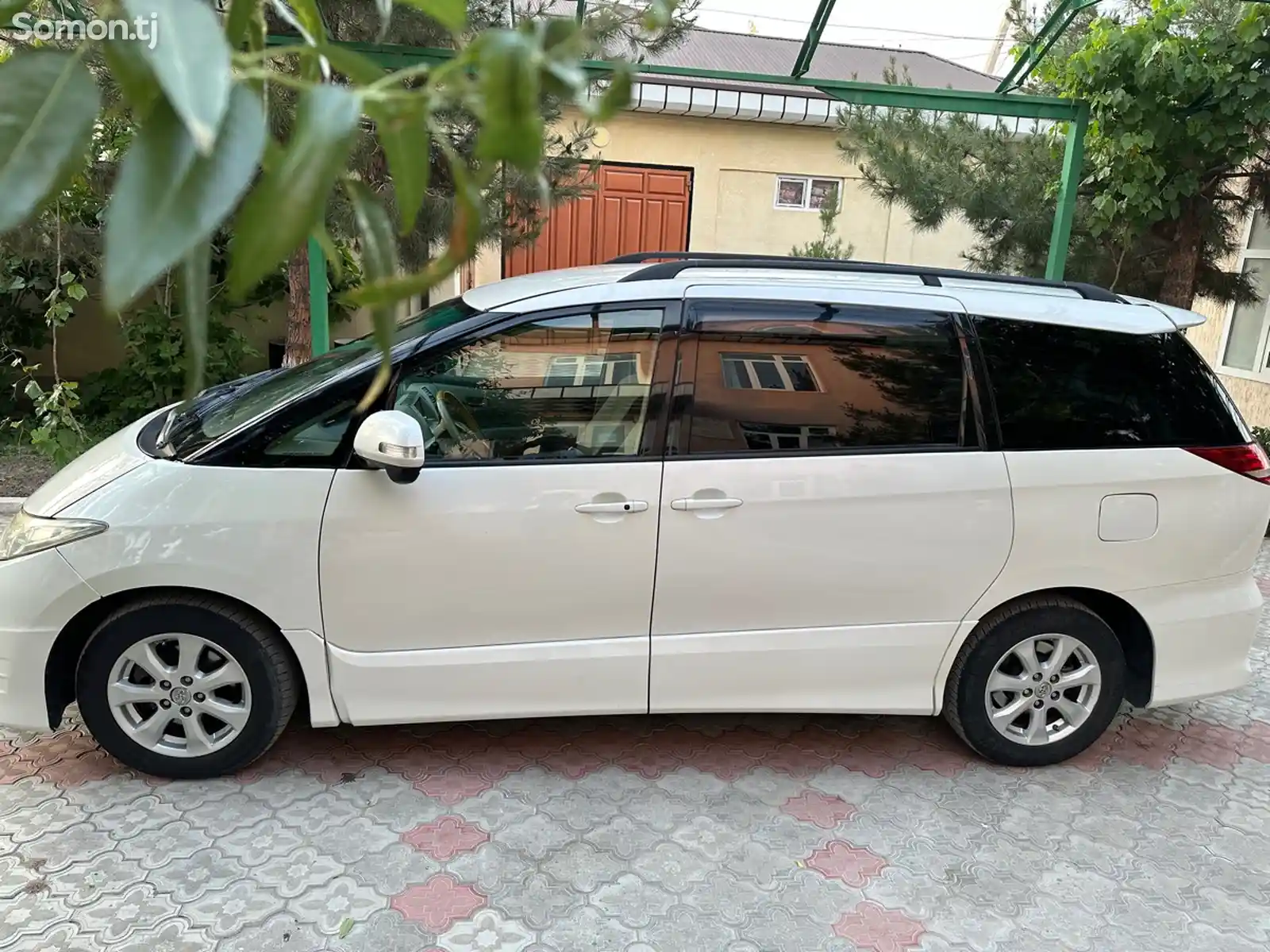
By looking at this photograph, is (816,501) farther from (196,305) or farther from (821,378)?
(196,305)

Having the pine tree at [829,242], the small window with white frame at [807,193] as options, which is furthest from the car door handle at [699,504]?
the small window with white frame at [807,193]

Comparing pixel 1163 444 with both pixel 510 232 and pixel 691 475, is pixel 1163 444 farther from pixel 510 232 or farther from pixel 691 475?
pixel 510 232

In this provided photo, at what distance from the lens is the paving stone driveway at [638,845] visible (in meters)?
2.54

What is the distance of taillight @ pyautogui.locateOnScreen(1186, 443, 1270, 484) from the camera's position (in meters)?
3.21

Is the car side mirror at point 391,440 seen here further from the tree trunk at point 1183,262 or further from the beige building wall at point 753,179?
the beige building wall at point 753,179

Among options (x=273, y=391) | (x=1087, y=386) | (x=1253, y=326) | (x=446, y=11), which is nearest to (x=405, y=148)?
(x=446, y=11)

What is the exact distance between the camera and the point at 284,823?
294 centimetres

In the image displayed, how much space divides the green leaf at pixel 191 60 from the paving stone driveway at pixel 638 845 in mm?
2455

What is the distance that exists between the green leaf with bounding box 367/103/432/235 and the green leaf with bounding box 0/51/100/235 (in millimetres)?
173

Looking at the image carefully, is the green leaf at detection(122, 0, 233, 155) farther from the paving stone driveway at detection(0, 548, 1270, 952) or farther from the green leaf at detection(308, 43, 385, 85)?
the paving stone driveway at detection(0, 548, 1270, 952)

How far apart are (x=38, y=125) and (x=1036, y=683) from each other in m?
3.47

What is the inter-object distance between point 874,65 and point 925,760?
614 centimetres

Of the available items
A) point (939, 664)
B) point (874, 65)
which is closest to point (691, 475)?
point (939, 664)

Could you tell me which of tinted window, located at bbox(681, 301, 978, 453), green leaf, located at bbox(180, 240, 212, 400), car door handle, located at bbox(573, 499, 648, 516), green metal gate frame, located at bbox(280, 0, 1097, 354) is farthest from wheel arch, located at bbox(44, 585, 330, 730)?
green metal gate frame, located at bbox(280, 0, 1097, 354)
